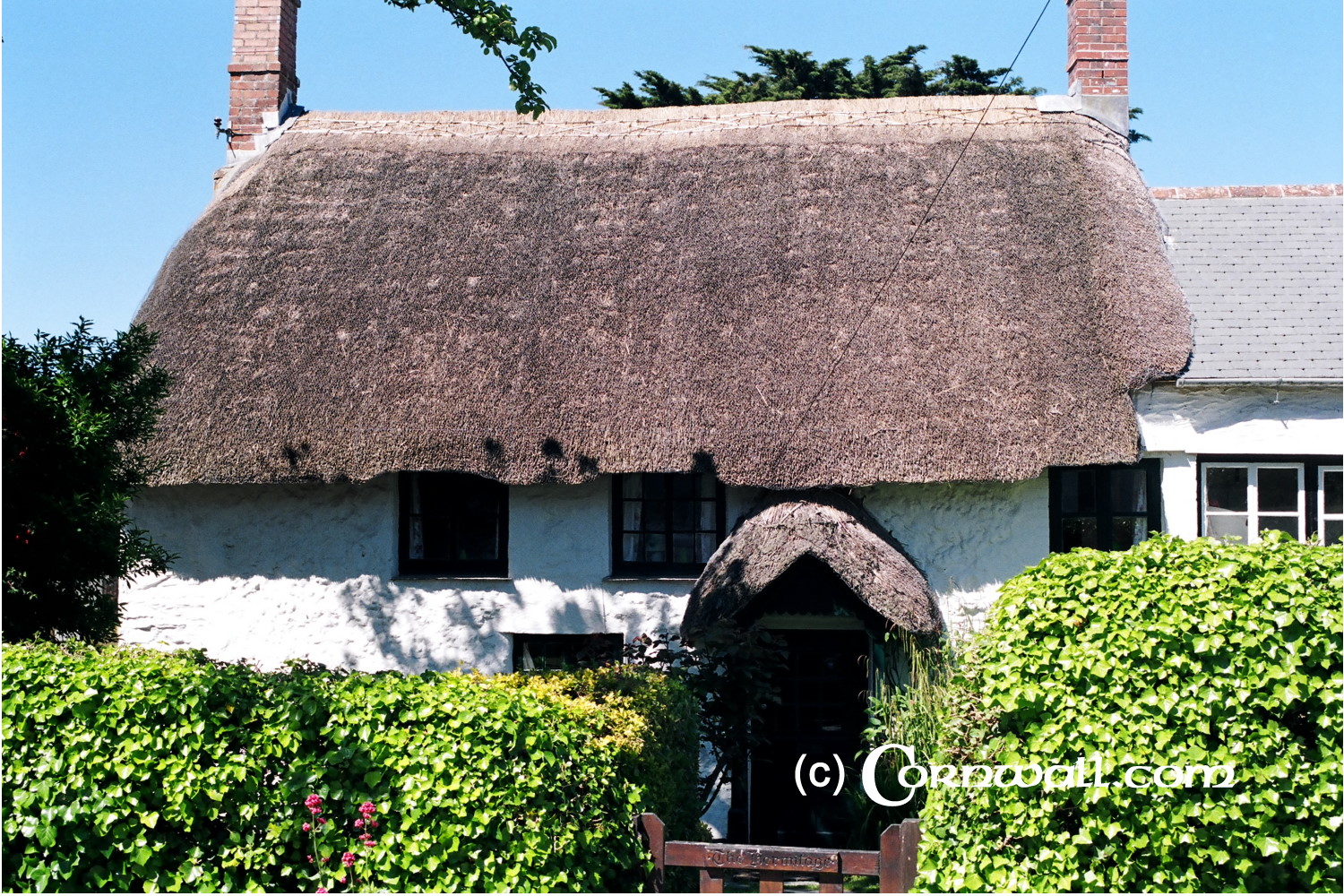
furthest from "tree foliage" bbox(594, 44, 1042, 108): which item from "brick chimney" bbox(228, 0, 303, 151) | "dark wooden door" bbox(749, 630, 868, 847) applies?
"dark wooden door" bbox(749, 630, 868, 847)

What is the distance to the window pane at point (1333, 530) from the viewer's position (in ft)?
27.9

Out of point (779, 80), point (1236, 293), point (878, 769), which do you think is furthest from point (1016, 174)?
point (779, 80)

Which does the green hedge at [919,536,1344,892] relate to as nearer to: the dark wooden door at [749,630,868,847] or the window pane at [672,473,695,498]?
the dark wooden door at [749,630,868,847]

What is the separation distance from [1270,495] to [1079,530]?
4.95ft

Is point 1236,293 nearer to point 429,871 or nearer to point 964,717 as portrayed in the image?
point 964,717

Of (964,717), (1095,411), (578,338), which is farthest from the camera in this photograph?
(578,338)

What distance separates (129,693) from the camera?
15.3ft

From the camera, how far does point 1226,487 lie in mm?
8656

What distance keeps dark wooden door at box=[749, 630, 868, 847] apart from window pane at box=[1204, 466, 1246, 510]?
118 inches

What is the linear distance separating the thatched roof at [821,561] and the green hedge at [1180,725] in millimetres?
2688

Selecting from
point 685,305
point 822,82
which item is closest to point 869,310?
point 685,305

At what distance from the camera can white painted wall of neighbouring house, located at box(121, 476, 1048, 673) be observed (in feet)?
29.4

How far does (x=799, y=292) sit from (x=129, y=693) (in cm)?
617

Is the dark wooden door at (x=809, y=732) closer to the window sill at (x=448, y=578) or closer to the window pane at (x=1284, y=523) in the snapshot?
the window sill at (x=448, y=578)
